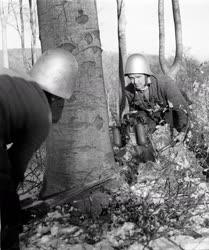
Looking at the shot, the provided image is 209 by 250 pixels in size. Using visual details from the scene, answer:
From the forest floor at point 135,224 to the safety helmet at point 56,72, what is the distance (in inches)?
38.6

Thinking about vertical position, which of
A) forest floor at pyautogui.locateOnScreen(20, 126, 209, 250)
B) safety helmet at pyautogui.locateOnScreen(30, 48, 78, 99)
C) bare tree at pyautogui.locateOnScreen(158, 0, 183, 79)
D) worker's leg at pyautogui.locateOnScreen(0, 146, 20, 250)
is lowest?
forest floor at pyautogui.locateOnScreen(20, 126, 209, 250)

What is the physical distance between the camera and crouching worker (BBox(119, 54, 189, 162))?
4826 mm

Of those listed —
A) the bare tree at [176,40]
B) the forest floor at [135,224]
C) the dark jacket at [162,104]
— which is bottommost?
the forest floor at [135,224]

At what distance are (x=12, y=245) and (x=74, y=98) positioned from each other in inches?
47.9

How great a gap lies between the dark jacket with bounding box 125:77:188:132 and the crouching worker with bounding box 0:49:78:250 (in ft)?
6.95

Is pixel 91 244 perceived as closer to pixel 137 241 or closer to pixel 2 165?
pixel 137 241

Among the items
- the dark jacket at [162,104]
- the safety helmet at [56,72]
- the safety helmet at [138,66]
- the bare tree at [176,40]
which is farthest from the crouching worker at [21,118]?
the bare tree at [176,40]

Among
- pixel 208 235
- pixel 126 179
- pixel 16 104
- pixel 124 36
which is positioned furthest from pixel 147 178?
pixel 124 36

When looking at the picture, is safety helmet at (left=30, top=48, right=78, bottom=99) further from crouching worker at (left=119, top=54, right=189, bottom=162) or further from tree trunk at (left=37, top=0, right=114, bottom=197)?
crouching worker at (left=119, top=54, right=189, bottom=162)

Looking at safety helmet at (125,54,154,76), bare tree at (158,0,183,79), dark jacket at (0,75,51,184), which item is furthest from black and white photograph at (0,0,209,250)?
bare tree at (158,0,183,79)

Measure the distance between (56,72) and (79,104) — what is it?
434mm

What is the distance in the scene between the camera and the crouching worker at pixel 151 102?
4826 millimetres

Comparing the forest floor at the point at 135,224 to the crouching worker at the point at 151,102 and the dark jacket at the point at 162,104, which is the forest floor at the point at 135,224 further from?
the dark jacket at the point at 162,104

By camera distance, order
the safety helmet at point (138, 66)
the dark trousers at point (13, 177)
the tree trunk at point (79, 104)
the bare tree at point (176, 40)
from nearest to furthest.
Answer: the dark trousers at point (13, 177) → the tree trunk at point (79, 104) → the safety helmet at point (138, 66) → the bare tree at point (176, 40)
